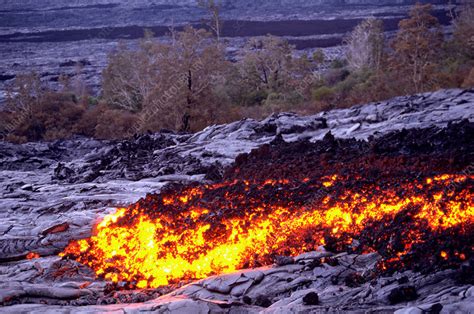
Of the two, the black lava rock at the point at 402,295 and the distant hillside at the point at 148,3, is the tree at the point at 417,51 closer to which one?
the black lava rock at the point at 402,295

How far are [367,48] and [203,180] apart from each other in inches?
1362

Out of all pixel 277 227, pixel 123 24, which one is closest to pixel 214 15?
pixel 123 24

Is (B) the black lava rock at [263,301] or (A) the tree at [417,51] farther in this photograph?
(A) the tree at [417,51]

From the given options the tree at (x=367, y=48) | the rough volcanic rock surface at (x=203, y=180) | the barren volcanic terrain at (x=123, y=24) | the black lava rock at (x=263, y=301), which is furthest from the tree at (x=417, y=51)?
the black lava rock at (x=263, y=301)

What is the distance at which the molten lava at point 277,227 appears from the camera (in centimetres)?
614

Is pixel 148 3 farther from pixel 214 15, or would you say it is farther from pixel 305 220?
pixel 305 220

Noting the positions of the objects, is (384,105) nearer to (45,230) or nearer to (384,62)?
(45,230)

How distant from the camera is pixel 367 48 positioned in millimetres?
42344

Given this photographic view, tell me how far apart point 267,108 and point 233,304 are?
26.8 metres

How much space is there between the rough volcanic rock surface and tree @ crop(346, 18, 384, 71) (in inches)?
1029

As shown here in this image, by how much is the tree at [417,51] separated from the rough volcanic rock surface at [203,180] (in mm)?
10137

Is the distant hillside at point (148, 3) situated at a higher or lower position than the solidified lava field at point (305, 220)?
higher

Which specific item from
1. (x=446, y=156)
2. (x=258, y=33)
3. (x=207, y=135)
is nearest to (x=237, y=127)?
(x=207, y=135)

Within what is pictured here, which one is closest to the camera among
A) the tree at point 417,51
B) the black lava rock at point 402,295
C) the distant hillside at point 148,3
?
the black lava rock at point 402,295
